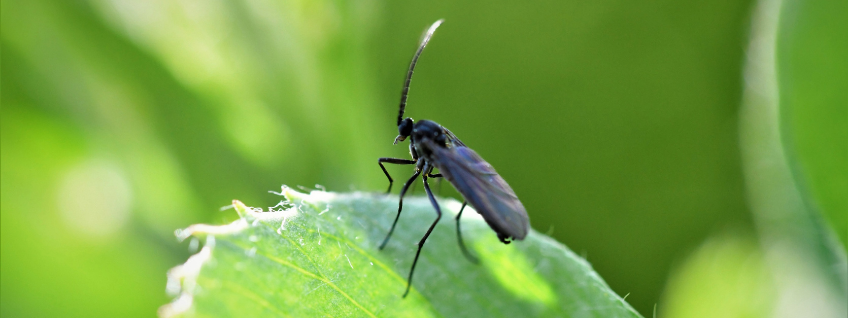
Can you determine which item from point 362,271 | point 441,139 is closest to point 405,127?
point 441,139

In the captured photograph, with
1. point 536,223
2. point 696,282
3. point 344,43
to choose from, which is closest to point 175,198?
point 344,43

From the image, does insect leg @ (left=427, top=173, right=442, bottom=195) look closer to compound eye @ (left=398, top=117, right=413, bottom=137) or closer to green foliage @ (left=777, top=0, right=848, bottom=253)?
compound eye @ (left=398, top=117, right=413, bottom=137)

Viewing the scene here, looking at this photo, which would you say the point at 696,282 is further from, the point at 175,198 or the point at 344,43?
the point at 175,198

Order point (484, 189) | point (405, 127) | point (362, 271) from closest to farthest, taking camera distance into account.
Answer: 1. point (362, 271)
2. point (484, 189)
3. point (405, 127)

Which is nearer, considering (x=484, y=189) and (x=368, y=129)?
(x=484, y=189)

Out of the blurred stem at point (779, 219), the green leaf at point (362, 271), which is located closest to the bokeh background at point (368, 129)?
the blurred stem at point (779, 219)

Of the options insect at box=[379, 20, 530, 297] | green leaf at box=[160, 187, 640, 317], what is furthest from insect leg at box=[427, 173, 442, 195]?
green leaf at box=[160, 187, 640, 317]

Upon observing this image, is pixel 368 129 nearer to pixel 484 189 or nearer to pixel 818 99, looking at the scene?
pixel 484 189
